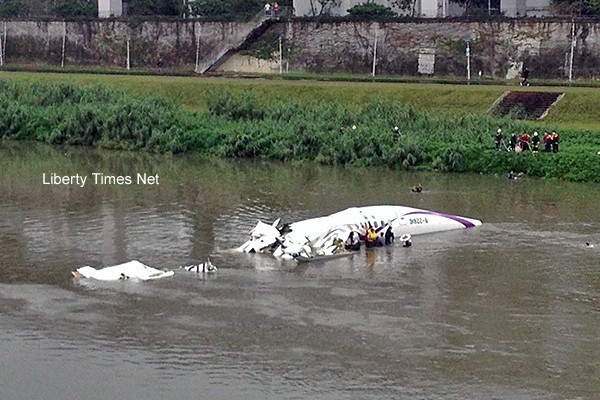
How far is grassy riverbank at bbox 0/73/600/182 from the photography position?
3947cm

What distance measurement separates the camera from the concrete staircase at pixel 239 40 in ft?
208

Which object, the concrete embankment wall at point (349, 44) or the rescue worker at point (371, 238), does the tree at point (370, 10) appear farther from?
the rescue worker at point (371, 238)

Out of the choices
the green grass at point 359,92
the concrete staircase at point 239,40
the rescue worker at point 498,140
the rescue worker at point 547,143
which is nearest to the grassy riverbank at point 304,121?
the green grass at point 359,92

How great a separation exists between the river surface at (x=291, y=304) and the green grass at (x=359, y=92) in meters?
11.1

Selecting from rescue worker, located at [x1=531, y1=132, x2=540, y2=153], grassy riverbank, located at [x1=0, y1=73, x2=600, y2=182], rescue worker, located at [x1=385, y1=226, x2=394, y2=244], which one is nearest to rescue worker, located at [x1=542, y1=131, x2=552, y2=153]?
rescue worker, located at [x1=531, y1=132, x2=540, y2=153]

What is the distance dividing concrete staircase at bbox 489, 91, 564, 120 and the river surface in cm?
1119

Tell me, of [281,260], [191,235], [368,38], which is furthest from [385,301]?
[368,38]

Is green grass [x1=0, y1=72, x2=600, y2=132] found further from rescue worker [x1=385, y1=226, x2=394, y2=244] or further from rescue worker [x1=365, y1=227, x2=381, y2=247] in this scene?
rescue worker [x1=365, y1=227, x2=381, y2=247]

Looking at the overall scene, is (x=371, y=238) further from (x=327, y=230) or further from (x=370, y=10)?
(x=370, y=10)

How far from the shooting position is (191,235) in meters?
28.4

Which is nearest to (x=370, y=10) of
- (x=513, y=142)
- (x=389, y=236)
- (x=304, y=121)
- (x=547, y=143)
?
(x=304, y=121)

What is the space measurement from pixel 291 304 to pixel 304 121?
21.9 metres

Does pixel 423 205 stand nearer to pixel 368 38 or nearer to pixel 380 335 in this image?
pixel 380 335

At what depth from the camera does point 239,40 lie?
63.4 metres
